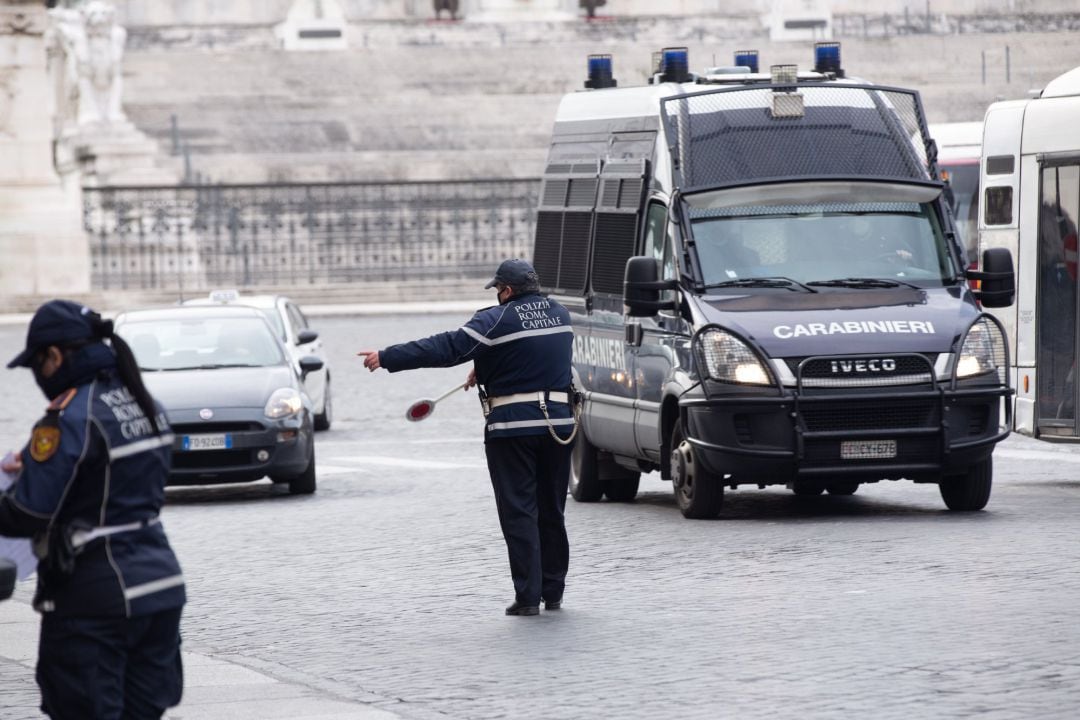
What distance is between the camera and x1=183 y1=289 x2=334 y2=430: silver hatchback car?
20.2 meters

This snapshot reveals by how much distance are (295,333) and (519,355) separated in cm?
1169

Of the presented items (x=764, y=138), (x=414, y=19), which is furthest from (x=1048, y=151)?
(x=414, y=19)

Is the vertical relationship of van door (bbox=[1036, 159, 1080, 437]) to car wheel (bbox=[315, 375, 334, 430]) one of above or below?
above

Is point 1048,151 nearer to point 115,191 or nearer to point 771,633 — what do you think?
point 771,633

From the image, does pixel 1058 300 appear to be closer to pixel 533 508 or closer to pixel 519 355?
pixel 519 355

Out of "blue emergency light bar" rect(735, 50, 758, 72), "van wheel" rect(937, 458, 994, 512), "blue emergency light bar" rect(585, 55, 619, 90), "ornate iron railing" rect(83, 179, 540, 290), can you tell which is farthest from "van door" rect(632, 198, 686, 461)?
"ornate iron railing" rect(83, 179, 540, 290)

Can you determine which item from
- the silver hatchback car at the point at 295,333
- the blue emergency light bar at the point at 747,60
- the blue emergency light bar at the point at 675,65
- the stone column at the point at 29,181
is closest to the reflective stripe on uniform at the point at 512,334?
the blue emergency light bar at the point at 675,65

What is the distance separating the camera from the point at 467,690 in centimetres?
833

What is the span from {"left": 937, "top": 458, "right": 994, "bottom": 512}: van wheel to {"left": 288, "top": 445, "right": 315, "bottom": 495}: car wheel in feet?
15.6

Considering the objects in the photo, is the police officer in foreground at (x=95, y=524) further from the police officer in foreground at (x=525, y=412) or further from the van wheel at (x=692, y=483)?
the van wheel at (x=692, y=483)

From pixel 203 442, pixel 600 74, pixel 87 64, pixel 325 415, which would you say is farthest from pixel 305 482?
pixel 87 64

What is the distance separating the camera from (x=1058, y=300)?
15.3 m

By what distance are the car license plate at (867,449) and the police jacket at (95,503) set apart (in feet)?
23.5

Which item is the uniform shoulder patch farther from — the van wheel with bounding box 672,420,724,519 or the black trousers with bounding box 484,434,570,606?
the van wheel with bounding box 672,420,724,519
